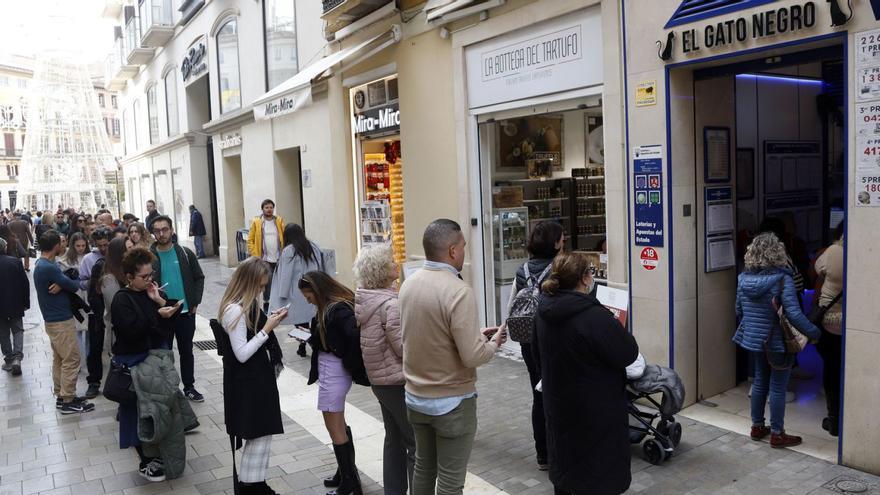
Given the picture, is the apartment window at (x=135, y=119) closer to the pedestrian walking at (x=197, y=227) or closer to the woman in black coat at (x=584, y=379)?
the pedestrian walking at (x=197, y=227)

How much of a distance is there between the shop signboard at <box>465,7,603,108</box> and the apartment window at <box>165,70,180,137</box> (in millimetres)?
18099

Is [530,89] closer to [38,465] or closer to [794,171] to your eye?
[794,171]

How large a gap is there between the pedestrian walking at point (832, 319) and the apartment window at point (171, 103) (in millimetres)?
22388

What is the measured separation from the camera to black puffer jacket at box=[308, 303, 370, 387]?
14.4ft

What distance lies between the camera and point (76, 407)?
726 cm

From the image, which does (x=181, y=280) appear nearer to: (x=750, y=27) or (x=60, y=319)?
(x=60, y=319)

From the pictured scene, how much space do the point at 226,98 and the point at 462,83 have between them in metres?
11.6

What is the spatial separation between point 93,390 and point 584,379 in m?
6.32

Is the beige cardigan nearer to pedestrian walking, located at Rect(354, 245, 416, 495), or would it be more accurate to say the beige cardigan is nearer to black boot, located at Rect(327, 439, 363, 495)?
pedestrian walking, located at Rect(354, 245, 416, 495)

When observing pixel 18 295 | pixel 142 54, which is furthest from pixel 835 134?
pixel 142 54

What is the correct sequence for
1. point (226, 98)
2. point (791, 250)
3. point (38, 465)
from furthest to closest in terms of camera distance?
point (226, 98), point (791, 250), point (38, 465)

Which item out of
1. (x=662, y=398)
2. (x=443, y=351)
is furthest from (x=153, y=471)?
(x=662, y=398)

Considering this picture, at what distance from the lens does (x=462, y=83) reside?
8.74m

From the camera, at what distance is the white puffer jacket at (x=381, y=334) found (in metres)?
4.12
